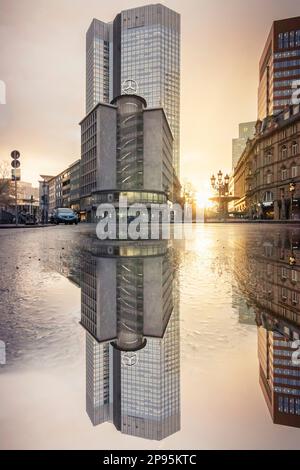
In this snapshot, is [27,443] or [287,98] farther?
[287,98]

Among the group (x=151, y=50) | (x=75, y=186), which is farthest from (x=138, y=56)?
(x=75, y=186)

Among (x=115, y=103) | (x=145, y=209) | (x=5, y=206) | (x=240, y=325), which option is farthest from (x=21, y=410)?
(x=115, y=103)

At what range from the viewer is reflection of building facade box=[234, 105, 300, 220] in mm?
47906

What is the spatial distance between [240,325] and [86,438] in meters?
1.83

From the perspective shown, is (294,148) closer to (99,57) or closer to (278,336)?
(278,336)

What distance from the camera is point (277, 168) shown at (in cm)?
5422

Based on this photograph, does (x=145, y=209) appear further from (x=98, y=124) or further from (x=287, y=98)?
(x=287, y=98)

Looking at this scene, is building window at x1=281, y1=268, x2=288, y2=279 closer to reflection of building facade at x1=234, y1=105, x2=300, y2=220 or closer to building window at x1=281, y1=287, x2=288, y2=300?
building window at x1=281, y1=287, x2=288, y2=300

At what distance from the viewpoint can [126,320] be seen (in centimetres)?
323

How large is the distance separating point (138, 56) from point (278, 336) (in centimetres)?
12066

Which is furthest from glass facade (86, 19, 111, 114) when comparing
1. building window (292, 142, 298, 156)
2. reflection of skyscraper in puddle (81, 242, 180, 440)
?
reflection of skyscraper in puddle (81, 242, 180, 440)

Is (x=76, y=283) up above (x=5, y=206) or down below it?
below

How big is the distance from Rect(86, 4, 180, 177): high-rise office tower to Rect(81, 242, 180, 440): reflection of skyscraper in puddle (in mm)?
112970

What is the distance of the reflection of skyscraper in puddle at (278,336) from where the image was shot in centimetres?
182
